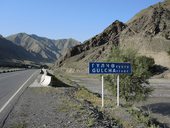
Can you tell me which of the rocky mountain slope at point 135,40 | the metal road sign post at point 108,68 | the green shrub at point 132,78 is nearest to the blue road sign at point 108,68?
the metal road sign post at point 108,68

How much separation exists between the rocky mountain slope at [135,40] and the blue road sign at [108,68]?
215 ft

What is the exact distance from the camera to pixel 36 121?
13352 mm

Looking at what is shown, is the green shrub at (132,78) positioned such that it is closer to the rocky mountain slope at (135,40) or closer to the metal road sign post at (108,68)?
the metal road sign post at (108,68)

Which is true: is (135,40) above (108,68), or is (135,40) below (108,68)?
above

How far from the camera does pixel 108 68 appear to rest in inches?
725

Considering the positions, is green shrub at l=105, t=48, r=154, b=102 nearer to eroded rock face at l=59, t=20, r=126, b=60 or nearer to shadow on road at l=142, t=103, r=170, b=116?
shadow on road at l=142, t=103, r=170, b=116

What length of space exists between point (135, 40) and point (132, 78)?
8481cm

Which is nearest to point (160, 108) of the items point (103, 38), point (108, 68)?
point (108, 68)

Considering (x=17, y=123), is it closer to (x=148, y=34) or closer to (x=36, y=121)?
(x=36, y=121)

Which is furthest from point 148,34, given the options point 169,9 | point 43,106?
point 43,106

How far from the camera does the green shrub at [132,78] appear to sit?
23984 mm

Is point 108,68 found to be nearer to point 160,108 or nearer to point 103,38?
point 160,108

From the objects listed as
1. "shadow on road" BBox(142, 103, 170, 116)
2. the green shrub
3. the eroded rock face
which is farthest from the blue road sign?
the eroded rock face

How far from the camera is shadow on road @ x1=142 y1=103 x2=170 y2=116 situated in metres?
24.0
